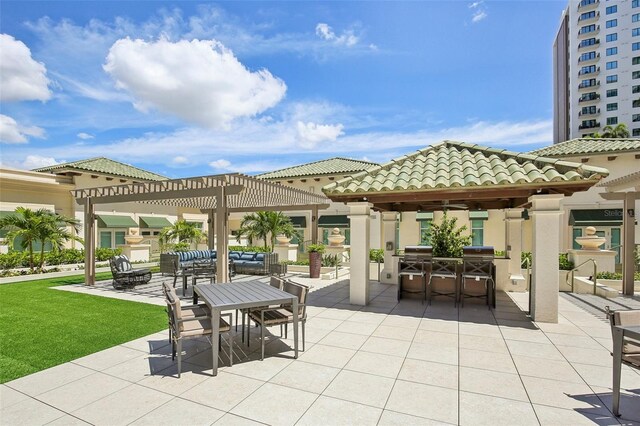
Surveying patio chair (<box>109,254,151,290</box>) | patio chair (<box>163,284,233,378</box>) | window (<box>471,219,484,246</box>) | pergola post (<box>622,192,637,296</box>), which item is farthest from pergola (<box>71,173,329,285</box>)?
pergola post (<box>622,192,637,296</box>)

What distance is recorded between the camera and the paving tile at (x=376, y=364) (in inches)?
194

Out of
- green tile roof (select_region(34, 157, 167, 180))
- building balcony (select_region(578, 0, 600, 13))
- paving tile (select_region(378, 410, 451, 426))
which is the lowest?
paving tile (select_region(378, 410, 451, 426))

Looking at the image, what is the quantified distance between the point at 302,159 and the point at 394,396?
2948 cm

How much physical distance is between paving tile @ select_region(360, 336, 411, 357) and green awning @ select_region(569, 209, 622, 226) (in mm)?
20958

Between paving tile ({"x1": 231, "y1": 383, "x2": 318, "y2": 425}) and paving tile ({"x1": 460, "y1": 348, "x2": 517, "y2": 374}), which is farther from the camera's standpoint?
paving tile ({"x1": 460, "y1": 348, "x2": 517, "y2": 374})

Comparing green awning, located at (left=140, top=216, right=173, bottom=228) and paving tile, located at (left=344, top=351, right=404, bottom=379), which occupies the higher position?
green awning, located at (left=140, top=216, right=173, bottom=228)

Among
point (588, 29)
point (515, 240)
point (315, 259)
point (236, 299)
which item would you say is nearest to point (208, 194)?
A: point (236, 299)

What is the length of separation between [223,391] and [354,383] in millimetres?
1794

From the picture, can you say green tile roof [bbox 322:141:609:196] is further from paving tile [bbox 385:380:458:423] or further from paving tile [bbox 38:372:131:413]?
paving tile [bbox 38:372:131:413]

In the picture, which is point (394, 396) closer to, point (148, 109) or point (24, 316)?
point (24, 316)

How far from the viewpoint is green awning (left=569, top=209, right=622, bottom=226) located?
66.2ft

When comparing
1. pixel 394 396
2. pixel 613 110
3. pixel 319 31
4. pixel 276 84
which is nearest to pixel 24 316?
pixel 394 396

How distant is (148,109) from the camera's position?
708 inches

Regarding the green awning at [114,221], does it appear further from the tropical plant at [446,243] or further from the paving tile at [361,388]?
the paving tile at [361,388]
